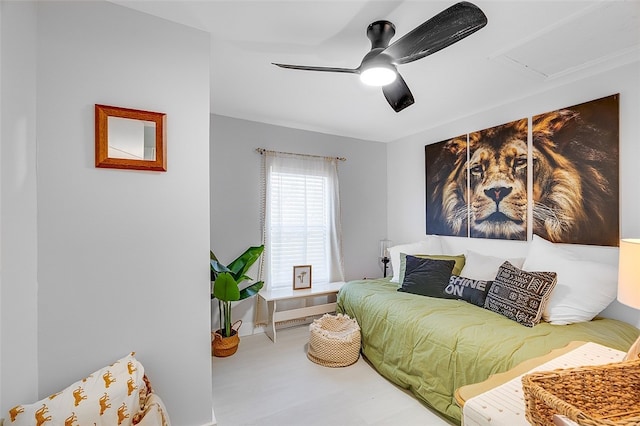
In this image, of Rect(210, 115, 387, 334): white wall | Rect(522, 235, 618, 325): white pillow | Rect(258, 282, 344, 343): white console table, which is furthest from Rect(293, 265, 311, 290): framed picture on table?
Rect(522, 235, 618, 325): white pillow

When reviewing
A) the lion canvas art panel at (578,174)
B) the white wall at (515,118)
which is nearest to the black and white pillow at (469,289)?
the white wall at (515,118)

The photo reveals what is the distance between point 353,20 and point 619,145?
2.18 metres

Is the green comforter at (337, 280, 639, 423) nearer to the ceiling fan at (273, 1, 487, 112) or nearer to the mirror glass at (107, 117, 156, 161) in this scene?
the ceiling fan at (273, 1, 487, 112)

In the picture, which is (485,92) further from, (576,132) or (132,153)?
(132,153)

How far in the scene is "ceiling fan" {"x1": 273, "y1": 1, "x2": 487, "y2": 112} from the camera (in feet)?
4.25

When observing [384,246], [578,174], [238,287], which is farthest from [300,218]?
[578,174]

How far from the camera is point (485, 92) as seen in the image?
2684mm

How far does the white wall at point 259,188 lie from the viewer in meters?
3.25

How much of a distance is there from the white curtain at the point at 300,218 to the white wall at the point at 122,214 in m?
1.69

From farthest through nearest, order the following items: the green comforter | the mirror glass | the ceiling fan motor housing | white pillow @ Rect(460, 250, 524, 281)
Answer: white pillow @ Rect(460, 250, 524, 281), the green comforter, the ceiling fan motor housing, the mirror glass

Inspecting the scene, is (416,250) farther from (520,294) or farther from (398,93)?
(398,93)

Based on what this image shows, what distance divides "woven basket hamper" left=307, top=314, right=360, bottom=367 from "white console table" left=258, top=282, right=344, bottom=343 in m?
0.50

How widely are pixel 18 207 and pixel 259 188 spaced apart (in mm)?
2277

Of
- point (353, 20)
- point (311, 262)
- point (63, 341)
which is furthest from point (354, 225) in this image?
point (63, 341)
